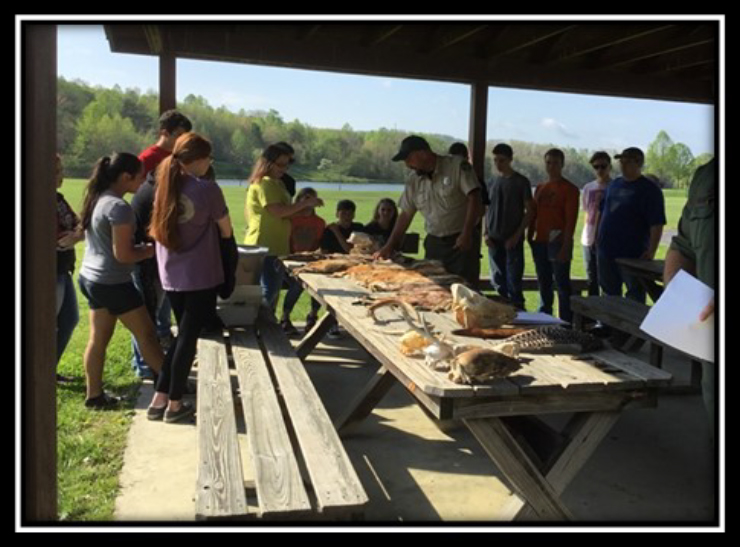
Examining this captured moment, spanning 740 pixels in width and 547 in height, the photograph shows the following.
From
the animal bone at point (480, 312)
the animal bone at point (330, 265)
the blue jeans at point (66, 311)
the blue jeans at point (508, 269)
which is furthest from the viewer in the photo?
the blue jeans at point (508, 269)

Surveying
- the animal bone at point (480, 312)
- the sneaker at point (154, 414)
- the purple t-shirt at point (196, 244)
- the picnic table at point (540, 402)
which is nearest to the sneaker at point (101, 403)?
the sneaker at point (154, 414)

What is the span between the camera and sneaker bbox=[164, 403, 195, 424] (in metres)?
4.33

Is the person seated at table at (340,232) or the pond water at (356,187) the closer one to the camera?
the person seated at table at (340,232)

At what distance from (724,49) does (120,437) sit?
358cm

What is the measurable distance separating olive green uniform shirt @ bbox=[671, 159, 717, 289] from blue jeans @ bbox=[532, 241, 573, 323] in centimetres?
441

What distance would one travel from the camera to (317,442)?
9.27 feet

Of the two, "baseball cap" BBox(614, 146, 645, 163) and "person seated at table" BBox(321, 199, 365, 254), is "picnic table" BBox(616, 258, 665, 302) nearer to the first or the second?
"baseball cap" BBox(614, 146, 645, 163)

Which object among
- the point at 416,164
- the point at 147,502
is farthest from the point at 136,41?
the point at 147,502

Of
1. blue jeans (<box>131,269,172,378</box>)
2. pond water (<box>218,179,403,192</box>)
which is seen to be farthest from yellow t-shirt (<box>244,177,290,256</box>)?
pond water (<box>218,179,403,192</box>)

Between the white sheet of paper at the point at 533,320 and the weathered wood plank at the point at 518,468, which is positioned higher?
the white sheet of paper at the point at 533,320

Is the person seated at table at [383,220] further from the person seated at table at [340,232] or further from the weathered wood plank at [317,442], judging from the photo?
the weathered wood plank at [317,442]

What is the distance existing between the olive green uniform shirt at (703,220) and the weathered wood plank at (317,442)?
1434mm

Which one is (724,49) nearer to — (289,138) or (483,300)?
(483,300)

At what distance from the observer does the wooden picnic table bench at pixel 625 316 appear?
5.01 meters
